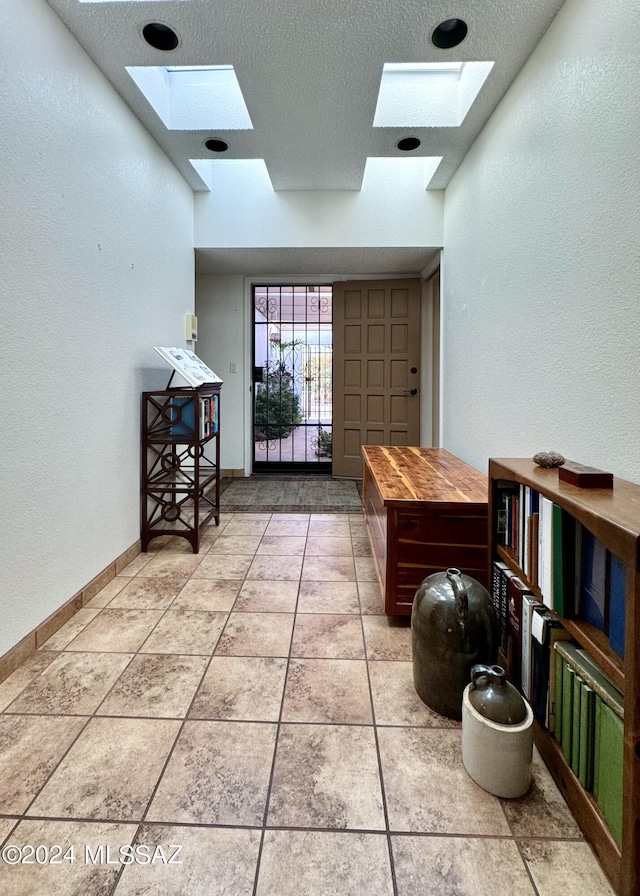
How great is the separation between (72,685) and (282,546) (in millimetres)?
1513

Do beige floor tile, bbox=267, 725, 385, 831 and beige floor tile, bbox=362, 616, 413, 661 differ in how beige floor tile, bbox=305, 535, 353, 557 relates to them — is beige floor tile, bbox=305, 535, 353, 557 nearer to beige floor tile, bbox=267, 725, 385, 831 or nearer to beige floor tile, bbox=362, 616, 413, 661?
beige floor tile, bbox=362, 616, 413, 661

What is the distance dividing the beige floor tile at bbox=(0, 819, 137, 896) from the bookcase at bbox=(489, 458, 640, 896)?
1.03 meters

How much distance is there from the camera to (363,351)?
477cm

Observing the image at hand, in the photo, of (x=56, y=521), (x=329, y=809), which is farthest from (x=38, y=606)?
(x=329, y=809)

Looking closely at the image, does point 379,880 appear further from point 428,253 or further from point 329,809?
point 428,253

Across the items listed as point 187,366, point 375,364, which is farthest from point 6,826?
point 375,364

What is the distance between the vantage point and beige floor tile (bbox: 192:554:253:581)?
244cm

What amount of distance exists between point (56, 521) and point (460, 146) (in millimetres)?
3256

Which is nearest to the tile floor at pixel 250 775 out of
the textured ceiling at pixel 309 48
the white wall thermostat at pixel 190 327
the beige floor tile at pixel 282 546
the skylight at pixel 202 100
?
the beige floor tile at pixel 282 546

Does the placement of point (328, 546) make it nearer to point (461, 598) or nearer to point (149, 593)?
point (149, 593)

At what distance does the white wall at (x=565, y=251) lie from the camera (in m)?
1.36

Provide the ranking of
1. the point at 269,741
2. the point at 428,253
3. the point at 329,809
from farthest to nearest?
the point at 428,253
the point at 269,741
the point at 329,809

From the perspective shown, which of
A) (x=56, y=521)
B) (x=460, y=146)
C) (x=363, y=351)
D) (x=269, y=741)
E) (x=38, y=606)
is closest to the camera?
(x=269, y=741)

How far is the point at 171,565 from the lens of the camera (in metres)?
2.57
